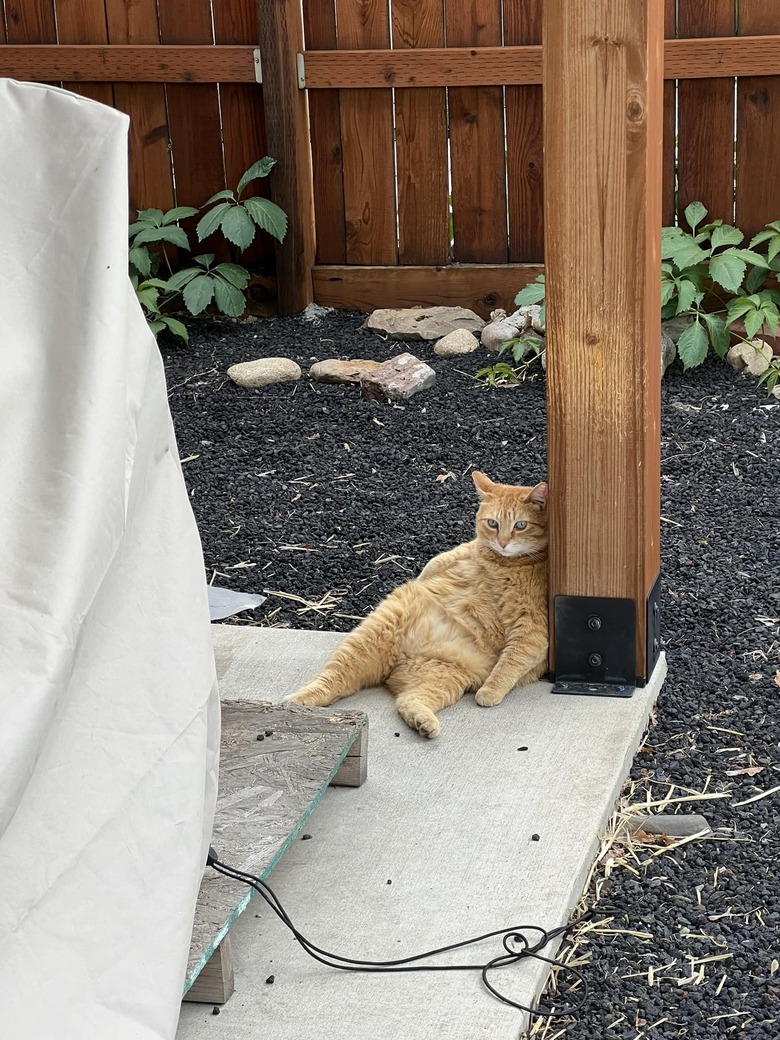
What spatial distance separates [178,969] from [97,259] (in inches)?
42.5

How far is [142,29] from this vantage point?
686 centimetres

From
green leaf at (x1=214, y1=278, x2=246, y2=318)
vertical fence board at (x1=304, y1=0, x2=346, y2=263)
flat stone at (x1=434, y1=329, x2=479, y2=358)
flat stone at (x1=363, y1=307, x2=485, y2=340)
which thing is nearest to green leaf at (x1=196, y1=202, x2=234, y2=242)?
green leaf at (x1=214, y1=278, x2=246, y2=318)

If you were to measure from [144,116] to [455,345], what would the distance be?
229 cm

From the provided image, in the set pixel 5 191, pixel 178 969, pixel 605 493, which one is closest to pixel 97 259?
pixel 5 191

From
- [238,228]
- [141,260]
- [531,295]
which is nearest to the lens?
[531,295]

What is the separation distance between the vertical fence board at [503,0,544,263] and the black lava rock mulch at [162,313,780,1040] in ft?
2.80

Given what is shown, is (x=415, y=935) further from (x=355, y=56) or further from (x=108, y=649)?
(x=355, y=56)

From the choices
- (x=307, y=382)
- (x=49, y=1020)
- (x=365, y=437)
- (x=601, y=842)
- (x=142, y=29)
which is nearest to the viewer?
(x=49, y=1020)

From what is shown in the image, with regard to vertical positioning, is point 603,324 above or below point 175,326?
above

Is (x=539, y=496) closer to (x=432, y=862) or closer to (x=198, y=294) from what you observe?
(x=432, y=862)

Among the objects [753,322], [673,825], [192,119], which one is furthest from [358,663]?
[192,119]

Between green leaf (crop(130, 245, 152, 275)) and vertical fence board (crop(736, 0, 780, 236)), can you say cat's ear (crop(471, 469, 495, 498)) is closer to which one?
vertical fence board (crop(736, 0, 780, 236))

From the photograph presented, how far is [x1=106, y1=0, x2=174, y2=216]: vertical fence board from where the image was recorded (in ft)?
22.4

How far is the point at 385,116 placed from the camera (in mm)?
6625
